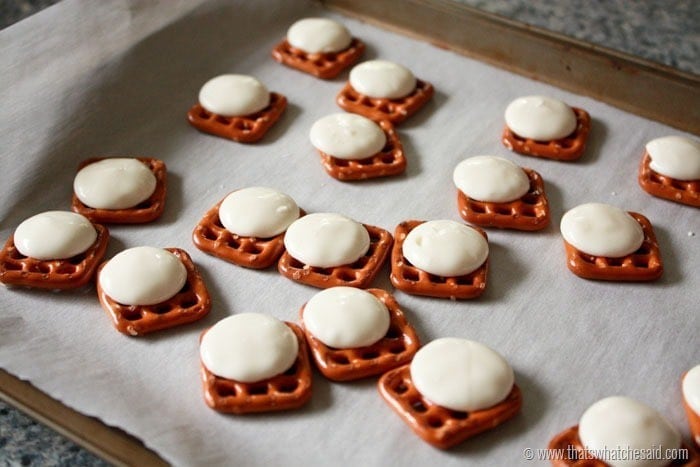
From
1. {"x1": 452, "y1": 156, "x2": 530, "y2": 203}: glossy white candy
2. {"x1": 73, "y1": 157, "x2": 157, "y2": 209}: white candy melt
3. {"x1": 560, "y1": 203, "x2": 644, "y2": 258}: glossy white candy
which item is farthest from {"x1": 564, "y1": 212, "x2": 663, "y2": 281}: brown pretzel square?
{"x1": 73, "y1": 157, "x2": 157, "y2": 209}: white candy melt

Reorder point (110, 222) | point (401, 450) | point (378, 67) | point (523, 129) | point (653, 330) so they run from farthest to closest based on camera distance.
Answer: point (378, 67)
point (523, 129)
point (110, 222)
point (653, 330)
point (401, 450)

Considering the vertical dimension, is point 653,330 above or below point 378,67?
below

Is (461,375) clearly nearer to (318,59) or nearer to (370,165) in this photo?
(370,165)

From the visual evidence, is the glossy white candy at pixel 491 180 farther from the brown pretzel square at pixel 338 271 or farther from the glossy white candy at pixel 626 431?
the glossy white candy at pixel 626 431

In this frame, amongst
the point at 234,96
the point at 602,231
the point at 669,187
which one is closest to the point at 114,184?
the point at 234,96

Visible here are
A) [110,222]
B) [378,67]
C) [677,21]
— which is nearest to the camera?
[110,222]

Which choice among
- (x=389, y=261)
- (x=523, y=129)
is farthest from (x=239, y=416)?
(x=523, y=129)

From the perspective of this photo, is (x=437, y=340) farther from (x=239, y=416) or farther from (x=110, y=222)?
(x=110, y=222)
